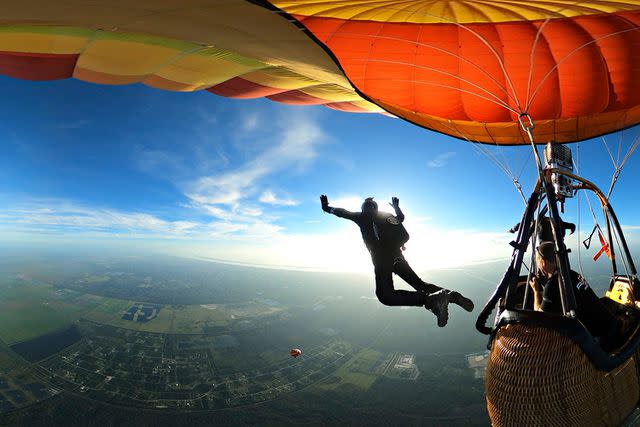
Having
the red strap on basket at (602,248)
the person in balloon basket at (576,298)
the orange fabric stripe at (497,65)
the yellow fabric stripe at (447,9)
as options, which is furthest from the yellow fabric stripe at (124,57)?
the red strap on basket at (602,248)

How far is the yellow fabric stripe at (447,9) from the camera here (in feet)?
11.2

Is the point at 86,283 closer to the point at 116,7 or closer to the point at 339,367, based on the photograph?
the point at 339,367

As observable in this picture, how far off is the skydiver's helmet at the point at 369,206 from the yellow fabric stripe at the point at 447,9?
89.7 inches

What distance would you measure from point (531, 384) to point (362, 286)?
172m

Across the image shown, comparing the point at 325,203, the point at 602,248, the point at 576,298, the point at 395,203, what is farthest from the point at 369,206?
the point at 602,248

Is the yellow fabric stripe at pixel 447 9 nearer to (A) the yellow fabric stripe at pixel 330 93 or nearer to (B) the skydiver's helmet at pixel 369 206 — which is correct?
(A) the yellow fabric stripe at pixel 330 93

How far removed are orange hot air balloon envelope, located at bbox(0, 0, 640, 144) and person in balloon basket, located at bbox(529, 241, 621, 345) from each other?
5.30 ft

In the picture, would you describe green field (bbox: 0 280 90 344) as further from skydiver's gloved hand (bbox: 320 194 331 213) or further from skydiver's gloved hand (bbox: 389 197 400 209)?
skydiver's gloved hand (bbox: 389 197 400 209)

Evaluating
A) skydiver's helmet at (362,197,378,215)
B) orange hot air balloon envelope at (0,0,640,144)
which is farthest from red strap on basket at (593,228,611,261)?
skydiver's helmet at (362,197,378,215)

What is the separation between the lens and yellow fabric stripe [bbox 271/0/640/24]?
135 inches

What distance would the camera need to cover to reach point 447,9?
11.7ft

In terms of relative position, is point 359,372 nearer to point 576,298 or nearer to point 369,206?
point 369,206

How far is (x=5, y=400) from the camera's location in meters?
42.5

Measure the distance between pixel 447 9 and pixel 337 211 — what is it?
2.84m
